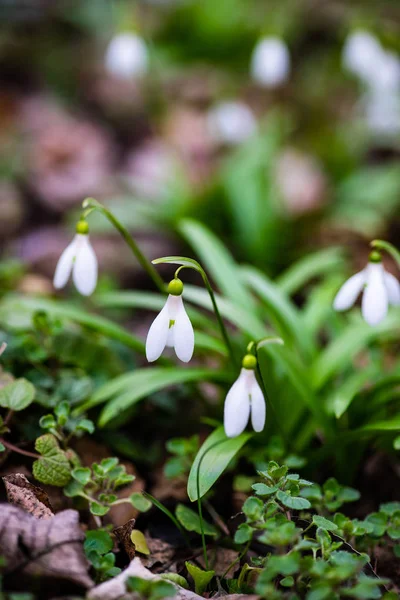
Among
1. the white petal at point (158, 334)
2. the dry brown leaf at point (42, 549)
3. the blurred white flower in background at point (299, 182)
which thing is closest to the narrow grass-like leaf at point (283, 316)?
the white petal at point (158, 334)

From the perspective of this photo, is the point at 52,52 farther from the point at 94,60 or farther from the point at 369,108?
the point at 369,108

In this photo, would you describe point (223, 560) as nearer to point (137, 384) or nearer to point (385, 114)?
point (137, 384)

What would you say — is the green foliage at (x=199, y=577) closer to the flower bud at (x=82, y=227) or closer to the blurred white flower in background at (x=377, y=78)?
the flower bud at (x=82, y=227)

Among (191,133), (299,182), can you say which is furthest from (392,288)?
(191,133)

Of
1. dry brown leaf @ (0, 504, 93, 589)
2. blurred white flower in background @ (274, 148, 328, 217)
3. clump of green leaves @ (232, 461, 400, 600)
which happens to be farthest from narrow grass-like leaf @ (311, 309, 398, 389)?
blurred white flower in background @ (274, 148, 328, 217)

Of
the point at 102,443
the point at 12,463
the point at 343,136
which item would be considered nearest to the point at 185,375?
the point at 102,443

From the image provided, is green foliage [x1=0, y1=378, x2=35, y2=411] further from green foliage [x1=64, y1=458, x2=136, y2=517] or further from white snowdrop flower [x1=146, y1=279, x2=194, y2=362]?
white snowdrop flower [x1=146, y1=279, x2=194, y2=362]

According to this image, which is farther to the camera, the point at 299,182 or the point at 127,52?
the point at 299,182
